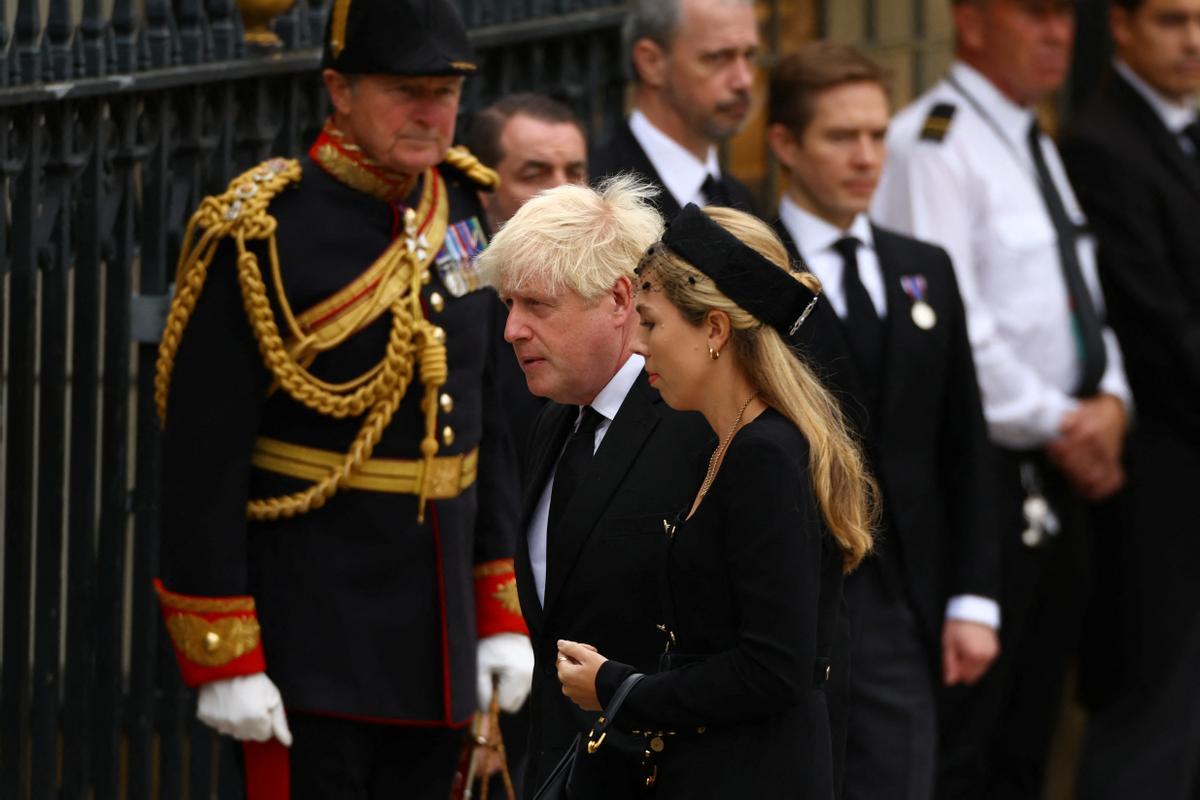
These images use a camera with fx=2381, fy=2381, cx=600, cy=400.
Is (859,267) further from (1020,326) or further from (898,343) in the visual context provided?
(1020,326)

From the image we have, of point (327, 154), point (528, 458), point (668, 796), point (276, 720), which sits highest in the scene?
point (327, 154)

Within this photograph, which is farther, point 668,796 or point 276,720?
point 276,720

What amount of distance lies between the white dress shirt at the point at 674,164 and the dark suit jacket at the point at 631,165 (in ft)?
0.07

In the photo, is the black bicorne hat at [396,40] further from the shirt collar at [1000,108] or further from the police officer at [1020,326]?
the shirt collar at [1000,108]

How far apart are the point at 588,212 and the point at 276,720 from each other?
1227 millimetres

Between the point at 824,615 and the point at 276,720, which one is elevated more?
the point at 824,615

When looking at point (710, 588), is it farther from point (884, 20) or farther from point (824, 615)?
point (884, 20)

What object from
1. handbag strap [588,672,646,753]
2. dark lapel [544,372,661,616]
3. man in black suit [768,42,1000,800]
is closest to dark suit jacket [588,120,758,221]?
man in black suit [768,42,1000,800]

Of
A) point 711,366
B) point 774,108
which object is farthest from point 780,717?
point 774,108

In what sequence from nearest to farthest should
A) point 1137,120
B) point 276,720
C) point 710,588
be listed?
1. point 710,588
2. point 276,720
3. point 1137,120

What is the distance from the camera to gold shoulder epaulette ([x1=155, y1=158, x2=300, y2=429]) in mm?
4641

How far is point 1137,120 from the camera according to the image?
701cm

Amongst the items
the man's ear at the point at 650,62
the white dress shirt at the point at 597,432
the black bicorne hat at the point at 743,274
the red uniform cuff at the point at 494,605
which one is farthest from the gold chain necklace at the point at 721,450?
the man's ear at the point at 650,62

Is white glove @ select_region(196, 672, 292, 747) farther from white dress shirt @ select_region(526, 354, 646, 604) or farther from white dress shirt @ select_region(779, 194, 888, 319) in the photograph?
white dress shirt @ select_region(779, 194, 888, 319)
